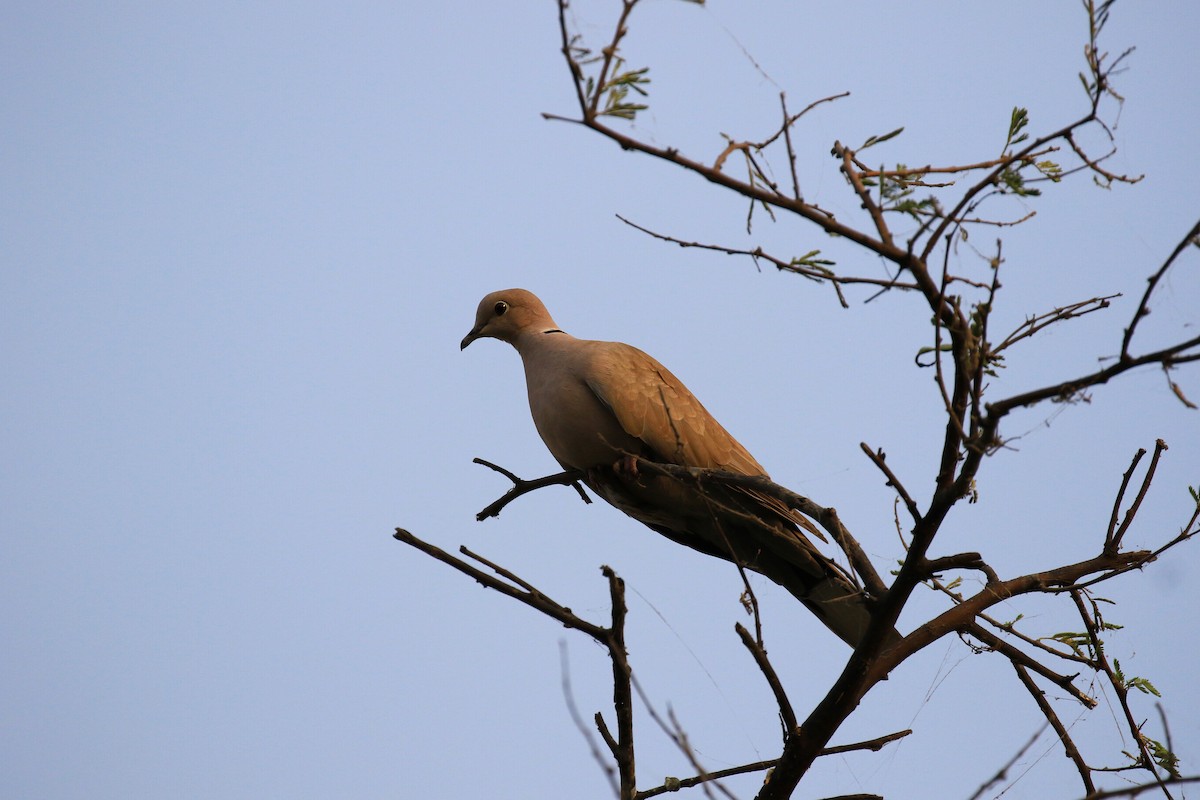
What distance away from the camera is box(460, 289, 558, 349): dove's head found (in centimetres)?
503

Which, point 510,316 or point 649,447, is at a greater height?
point 510,316

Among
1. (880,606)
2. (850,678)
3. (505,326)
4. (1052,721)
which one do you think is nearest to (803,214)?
(880,606)

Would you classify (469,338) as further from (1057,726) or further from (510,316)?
(1057,726)

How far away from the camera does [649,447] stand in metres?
4.35

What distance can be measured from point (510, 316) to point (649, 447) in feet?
3.71

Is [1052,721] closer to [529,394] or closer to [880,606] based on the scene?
[880,606]

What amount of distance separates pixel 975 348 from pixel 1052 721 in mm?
1450

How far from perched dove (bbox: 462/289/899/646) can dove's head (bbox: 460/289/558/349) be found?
0.32 m

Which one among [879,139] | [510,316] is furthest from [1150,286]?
[510,316]

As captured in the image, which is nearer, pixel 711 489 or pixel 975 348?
pixel 975 348

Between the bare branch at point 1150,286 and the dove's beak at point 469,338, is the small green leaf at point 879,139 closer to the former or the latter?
the bare branch at point 1150,286

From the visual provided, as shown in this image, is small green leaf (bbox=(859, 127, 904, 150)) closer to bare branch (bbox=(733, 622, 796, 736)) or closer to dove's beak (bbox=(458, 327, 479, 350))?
bare branch (bbox=(733, 622, 796, 736))

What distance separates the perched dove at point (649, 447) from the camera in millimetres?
3900

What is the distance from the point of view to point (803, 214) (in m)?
2.32
